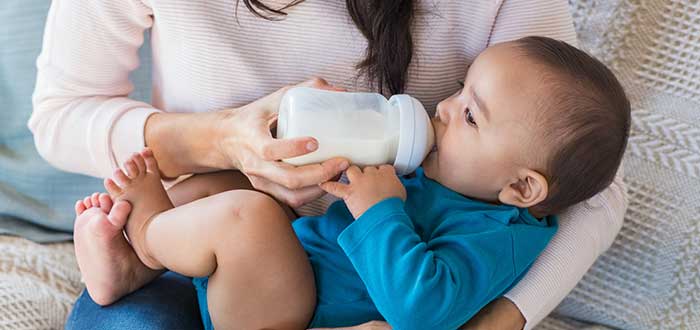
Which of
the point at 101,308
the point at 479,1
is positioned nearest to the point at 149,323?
the point at 101,308

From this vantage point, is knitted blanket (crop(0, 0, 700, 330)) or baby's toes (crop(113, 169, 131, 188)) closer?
baby's toes (crop(113, 169, 131, 188))

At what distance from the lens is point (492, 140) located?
1055 millimetres

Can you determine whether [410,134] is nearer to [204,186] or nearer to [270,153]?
[270,153]

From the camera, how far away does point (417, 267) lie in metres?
0.96

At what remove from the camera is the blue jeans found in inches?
42.3

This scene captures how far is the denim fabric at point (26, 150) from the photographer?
1457 mm

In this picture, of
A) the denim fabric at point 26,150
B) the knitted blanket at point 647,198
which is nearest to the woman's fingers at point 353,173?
the knitted blanket at point 647,198

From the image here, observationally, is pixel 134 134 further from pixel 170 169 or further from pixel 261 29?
pixel 261 29

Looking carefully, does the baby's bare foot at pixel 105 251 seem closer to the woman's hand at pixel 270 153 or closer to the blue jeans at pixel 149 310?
the blue jeans at pixel 149 310

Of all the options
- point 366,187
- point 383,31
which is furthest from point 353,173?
point 383,31

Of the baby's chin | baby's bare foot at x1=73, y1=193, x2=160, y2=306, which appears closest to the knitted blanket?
baby's bare foot at x1=73, y1=193, x2=160, y2=306

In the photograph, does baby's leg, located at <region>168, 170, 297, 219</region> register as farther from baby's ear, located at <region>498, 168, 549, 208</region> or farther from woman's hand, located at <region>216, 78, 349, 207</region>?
baby's ear, located at <region>498, 168, 549, 208</region>

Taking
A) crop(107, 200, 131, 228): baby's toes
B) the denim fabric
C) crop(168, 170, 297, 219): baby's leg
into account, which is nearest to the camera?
crop(107, 200, 131, 228): baby's toes

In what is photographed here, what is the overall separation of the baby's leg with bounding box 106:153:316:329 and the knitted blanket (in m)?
0.34
